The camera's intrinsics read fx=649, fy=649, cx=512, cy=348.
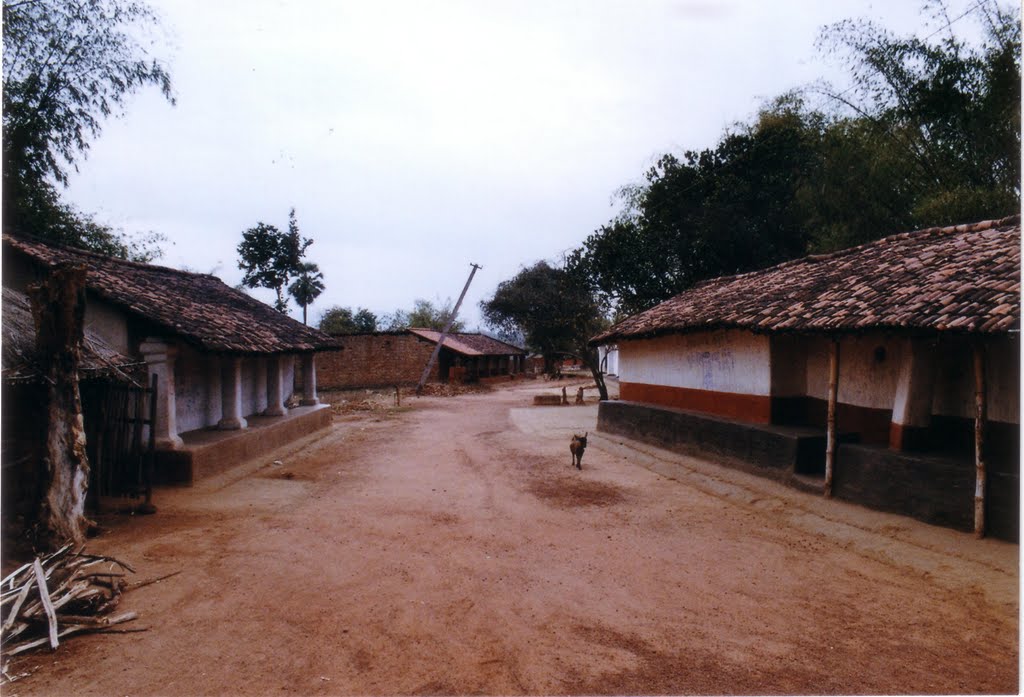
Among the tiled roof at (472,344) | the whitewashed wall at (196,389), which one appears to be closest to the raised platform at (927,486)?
the whitewashed wall at (196,389)

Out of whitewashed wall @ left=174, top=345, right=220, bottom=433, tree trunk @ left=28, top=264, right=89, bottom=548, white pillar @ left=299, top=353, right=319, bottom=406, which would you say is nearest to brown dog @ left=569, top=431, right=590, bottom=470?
whitewashed wall @ left=174, top=345, right=220, bottom=433

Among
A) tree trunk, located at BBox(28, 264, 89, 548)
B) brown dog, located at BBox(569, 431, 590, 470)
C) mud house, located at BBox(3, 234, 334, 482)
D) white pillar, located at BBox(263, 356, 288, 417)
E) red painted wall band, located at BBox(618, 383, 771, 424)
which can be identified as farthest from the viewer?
white pillar, located at BBox(263, 356, 288, 417)

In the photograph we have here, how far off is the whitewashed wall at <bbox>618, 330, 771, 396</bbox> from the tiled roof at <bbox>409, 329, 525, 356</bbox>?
20.2 metres

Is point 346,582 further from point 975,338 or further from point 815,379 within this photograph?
point 815,379

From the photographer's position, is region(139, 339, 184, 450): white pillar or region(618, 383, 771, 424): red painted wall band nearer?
region(139, 339, 184, 450): white pillar

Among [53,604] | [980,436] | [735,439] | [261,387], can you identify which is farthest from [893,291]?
[261,387]

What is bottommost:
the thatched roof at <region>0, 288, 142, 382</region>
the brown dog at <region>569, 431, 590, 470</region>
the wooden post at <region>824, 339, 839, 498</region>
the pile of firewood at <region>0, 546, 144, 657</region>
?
the pile of firewood at <region>0, 546, 144, 657</region>

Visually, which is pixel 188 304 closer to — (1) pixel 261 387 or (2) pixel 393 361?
(1) pixel 261 387

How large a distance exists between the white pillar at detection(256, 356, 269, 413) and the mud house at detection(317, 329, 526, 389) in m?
15.3

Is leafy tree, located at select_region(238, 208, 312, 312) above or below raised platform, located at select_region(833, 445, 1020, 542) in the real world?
above

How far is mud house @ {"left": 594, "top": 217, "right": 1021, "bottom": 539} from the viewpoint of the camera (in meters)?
6.80

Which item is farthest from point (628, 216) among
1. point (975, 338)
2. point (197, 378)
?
point (975, 338)

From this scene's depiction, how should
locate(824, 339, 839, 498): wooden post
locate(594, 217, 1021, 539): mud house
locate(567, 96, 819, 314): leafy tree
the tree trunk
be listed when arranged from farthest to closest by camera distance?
1. locate(567, 96, 819, 314): leafy tree
2. locate(824, 339, 839, 498): wooden post
3. locate(594, 217, 1021, 539): mud house
4. the tree trunk

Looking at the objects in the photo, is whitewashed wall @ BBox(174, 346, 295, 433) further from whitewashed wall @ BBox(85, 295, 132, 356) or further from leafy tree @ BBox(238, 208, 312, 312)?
leafy tree @ BBox(238, 208, 312, 312)
